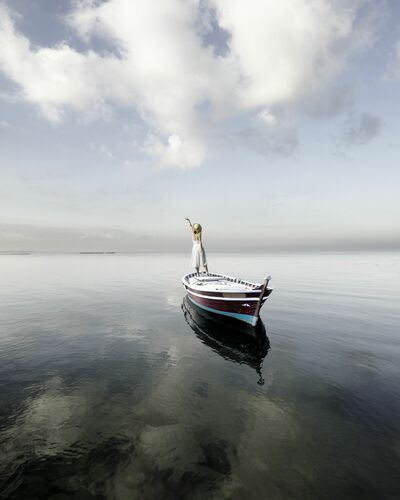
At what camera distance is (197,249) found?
2550 centimetres

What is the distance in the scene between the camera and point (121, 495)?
5.48 meters

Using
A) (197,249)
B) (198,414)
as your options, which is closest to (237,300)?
(198,414)

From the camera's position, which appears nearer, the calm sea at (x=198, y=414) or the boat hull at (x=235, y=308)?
the calm sea at (x=198, y=414)

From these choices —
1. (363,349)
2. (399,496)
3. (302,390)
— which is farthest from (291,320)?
(399,496)

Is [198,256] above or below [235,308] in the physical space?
above

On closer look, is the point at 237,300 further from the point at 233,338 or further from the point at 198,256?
the point at 198,256

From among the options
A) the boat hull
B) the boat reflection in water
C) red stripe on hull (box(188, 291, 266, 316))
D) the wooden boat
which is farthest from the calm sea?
red stripe on hull (box(188, 291, 266, 316))

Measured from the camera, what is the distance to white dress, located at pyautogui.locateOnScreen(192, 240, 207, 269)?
2535cm

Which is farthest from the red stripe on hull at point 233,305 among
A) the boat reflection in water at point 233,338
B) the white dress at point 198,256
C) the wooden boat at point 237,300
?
the white dress at point 198,256

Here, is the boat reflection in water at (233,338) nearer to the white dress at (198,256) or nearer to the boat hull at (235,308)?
the boat hull at (235,308)

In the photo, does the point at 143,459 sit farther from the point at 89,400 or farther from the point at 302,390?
the point at 302,390

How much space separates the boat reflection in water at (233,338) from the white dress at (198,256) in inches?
199

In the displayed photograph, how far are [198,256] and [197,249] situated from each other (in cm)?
82

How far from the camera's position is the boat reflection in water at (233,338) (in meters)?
13.5
